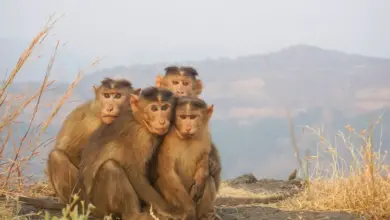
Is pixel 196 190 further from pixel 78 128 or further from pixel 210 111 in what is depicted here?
pixel 78 128

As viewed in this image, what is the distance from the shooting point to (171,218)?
547cm

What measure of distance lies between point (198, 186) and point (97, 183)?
0.89 metres

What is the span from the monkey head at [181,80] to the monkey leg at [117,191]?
7.12ft

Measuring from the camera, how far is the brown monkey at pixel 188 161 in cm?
543

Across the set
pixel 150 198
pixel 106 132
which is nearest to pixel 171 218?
pixel 150 198

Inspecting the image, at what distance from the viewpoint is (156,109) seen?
5426 millimetres

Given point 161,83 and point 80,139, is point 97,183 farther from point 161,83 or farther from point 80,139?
point 161,83

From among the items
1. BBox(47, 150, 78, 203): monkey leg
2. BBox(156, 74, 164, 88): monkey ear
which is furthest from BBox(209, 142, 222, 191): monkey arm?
BBox(156, 74, 164, 88): monkey ear

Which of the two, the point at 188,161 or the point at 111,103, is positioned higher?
the point at 111,103

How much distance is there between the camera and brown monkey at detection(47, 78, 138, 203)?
245 inches

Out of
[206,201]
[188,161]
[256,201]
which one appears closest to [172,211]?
[206,201]

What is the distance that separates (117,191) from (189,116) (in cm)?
90

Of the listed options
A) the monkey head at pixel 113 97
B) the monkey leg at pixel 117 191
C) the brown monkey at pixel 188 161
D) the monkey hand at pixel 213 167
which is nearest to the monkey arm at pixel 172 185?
the brown monkey at pixel 188 161

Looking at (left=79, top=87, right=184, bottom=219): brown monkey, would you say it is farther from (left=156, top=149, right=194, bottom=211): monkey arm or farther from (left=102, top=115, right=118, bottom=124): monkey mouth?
(left=102, top=115, right=118, bottom=124): monkey mouth
